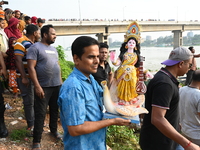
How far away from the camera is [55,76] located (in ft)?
9.61

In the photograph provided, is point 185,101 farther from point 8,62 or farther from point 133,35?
point 8,62

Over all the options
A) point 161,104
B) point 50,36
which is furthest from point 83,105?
point 50,36

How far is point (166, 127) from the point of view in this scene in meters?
1.71

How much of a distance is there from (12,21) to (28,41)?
1.40m

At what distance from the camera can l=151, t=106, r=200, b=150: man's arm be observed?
1.67 metres

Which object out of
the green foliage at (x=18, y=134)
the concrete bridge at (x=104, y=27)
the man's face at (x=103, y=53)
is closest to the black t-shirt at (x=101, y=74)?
the man's face at (x=103, y=53)

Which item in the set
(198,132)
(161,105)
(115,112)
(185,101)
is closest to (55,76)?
(115,112)

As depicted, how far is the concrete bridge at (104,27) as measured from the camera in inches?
746

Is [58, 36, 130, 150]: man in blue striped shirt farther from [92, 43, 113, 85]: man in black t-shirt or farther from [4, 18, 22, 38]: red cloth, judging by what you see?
[4, 18, 22, 38]: red cloth

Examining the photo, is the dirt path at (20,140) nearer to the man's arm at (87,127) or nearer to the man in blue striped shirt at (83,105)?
the man in blue striped shirt at (83,105)

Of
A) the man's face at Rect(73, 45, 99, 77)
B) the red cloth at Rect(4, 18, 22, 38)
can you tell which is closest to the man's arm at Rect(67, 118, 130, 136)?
the man's face at Rect(73, 45, 99, 77)

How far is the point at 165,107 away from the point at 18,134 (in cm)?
253

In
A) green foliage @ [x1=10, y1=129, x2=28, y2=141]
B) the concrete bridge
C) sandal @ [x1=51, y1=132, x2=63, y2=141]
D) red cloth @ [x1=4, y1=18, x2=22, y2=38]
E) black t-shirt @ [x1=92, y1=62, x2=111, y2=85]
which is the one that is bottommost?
sandal @ [x1=51, y1=132, x2=63, y2=141]

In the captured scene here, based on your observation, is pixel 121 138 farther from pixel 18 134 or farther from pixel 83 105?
pixel 83 105
